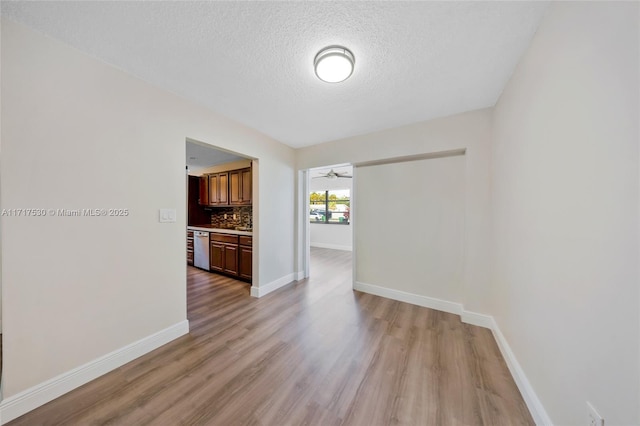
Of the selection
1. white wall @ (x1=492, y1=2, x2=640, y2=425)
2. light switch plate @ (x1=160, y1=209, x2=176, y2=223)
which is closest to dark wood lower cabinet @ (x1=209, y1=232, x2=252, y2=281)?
light switch plate @ (x1=160, y1=209, x2=176, y2=223)

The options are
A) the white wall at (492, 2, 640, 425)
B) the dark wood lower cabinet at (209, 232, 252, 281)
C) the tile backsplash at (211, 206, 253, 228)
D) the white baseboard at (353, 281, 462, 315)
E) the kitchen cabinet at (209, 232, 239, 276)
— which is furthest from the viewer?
the tile backsplash at (211, 206, 253, 228)

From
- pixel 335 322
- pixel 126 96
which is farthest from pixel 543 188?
pixel 126 96

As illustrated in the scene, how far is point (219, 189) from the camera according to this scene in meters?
4.52

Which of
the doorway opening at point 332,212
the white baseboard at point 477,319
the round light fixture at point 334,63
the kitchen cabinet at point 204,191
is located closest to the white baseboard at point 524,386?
the white baseboard at point 477,319

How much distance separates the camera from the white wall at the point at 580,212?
0.72 m

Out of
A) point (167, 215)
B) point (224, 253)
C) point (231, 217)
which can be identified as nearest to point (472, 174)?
point (167, 215)

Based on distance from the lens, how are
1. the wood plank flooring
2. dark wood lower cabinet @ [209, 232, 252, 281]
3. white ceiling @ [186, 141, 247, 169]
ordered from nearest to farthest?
the wood plank flooring → white ceiling @ [186, 141, 247, 169] → dark wood lower cabinet @ [209, 232, 252, 281]

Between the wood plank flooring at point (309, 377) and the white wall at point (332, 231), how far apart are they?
4.26m

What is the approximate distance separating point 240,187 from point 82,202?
2623 millimetres

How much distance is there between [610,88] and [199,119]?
287cm

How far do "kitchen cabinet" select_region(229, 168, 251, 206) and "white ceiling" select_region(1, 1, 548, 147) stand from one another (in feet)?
6.11

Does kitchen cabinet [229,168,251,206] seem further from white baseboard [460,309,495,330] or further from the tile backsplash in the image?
white baseboard [460,309,495,330]

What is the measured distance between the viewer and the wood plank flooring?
51.4 inches

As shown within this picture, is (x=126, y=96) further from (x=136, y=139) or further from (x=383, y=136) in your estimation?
(x=383, y=136)
